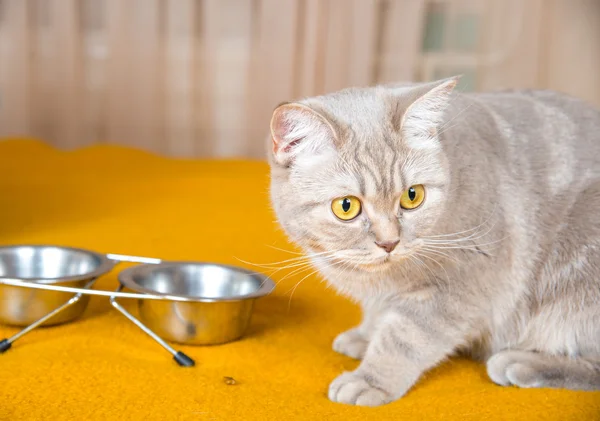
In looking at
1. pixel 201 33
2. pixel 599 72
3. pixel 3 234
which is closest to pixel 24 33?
pixel 201 33

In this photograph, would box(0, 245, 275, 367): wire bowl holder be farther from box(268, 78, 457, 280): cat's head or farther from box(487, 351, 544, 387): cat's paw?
box(487, 351, 544, 387): cat's paw

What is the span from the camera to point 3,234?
228 cm

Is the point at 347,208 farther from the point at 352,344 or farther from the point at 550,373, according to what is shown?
the point at 550,373

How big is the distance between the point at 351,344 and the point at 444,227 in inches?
15.1

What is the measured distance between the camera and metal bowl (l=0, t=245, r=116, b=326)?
153 centimetres

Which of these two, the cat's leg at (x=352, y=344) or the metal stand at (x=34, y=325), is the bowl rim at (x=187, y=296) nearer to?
the metal stand at (x=34, y=325)

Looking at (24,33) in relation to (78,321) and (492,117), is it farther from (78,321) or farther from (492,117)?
(492,117)

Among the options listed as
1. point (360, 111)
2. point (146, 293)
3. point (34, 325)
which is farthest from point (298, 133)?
point (34, 325)

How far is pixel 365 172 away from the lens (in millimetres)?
1311

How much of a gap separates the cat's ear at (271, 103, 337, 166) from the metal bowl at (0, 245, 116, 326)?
20.8 inches

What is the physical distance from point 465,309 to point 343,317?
51cm

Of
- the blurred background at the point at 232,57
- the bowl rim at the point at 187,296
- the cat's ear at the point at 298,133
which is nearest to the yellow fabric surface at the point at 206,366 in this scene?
the bowl rim at the point at 187,296

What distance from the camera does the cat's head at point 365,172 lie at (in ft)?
4.28

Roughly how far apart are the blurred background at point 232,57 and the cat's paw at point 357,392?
2.66 m
